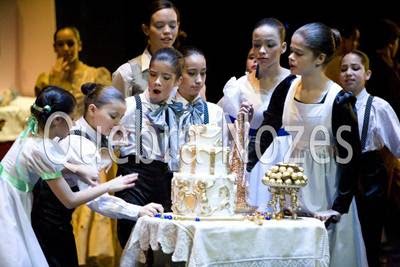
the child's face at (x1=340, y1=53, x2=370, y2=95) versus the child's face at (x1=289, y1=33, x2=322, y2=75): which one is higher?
the child's face at (x1=289, y1=33, x2=322, y2=75)

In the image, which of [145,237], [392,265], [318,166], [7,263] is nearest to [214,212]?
[145,237]

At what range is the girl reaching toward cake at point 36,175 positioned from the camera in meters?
4.04

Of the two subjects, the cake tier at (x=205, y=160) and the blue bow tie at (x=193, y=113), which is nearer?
the cake tier at (x=205, y=160)

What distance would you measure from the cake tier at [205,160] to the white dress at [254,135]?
47 centimetres

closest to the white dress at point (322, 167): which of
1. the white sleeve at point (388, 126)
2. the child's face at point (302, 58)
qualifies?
the child's face at point (302, 58)

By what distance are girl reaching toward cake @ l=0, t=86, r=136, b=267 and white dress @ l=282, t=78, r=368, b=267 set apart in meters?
0.80

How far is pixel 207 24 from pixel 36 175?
2.60 metres

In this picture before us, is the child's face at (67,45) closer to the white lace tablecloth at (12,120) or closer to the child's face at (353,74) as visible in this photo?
the white lace tablecloth at (12,120)

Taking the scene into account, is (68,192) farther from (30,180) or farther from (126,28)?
(126,28)

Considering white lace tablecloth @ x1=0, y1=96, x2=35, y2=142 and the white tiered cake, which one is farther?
white lace tablecloth @ x1=0, y1=96, x2=35, y2=142

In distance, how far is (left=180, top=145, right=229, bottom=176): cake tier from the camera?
4.00 metres

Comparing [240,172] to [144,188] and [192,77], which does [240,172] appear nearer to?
[144,188]

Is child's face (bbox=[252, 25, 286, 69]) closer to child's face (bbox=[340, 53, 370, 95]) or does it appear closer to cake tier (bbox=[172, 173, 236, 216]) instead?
child's face (bbox=[340, 53, 370, 95])

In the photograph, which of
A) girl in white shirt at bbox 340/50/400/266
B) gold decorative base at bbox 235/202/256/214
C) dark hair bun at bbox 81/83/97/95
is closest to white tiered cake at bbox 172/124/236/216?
gold decorative base at bbox 235/202/256/214
